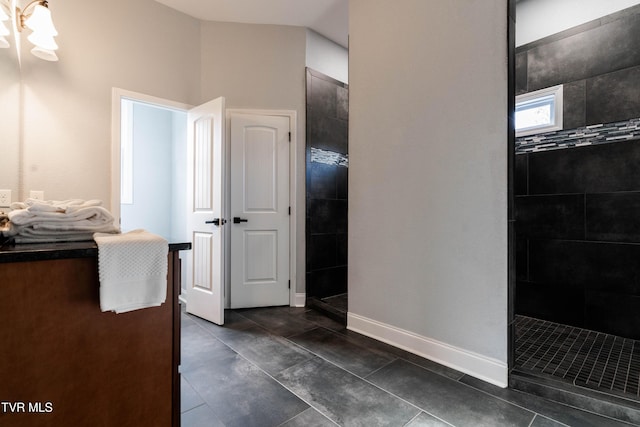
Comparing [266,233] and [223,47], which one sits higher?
[223,47]

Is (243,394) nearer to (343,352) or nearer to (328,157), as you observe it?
(343,352)

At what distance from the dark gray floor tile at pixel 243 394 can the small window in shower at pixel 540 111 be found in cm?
304

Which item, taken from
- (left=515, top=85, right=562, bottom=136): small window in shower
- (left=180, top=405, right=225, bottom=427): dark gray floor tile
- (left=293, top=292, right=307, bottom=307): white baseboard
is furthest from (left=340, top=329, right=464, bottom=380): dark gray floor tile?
(left=515, top=85, right=562, bottom=136): small window in shower

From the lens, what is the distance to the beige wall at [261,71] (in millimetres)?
3311

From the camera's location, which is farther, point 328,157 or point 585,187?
point 328,157

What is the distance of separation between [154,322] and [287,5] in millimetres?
3123

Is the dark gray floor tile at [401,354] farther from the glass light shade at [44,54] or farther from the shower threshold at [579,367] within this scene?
the glass light shade at [44,54]

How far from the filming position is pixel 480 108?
1.94m

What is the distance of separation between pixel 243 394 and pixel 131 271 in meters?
1.17

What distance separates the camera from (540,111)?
290cm

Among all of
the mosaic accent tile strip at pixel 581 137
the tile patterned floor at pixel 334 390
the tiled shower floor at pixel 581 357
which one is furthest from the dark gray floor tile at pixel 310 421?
the mosaic accent tile strip at pixel 581 137

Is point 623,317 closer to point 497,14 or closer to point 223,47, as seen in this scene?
point 497,14

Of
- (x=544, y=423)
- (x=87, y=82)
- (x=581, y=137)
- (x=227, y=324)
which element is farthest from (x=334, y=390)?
(x=87, y=82)

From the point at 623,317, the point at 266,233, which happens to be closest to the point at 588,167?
the point at 623,317
